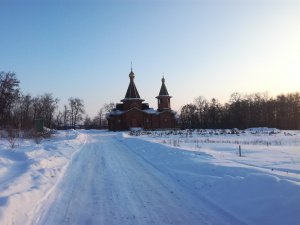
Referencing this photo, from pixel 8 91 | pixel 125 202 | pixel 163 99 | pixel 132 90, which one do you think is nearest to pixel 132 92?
pixel 132 90

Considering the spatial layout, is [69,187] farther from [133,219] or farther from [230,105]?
[230,105]

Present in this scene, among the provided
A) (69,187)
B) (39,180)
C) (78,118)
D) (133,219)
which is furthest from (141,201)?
(78,118)

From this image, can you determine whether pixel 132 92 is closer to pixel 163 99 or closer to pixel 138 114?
pixel 138 114

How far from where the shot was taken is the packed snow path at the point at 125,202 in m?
3.92

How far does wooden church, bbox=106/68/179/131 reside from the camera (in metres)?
43.5

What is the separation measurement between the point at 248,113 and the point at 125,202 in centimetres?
6861

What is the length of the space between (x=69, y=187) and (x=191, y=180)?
11.4 feet

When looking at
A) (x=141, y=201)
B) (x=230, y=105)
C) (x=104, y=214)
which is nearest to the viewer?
(x=104, y=214)

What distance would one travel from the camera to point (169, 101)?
47469 millimetres

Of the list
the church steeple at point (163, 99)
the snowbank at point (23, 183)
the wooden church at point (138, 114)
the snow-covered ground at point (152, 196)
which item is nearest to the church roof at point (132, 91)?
the wooden church at point (138, 114)

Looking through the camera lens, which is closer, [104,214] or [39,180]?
[104,214]

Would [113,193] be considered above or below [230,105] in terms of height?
below

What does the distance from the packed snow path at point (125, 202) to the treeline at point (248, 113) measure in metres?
58.6

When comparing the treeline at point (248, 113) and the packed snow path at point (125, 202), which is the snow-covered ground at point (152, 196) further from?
the treeline at point (248, 113)
